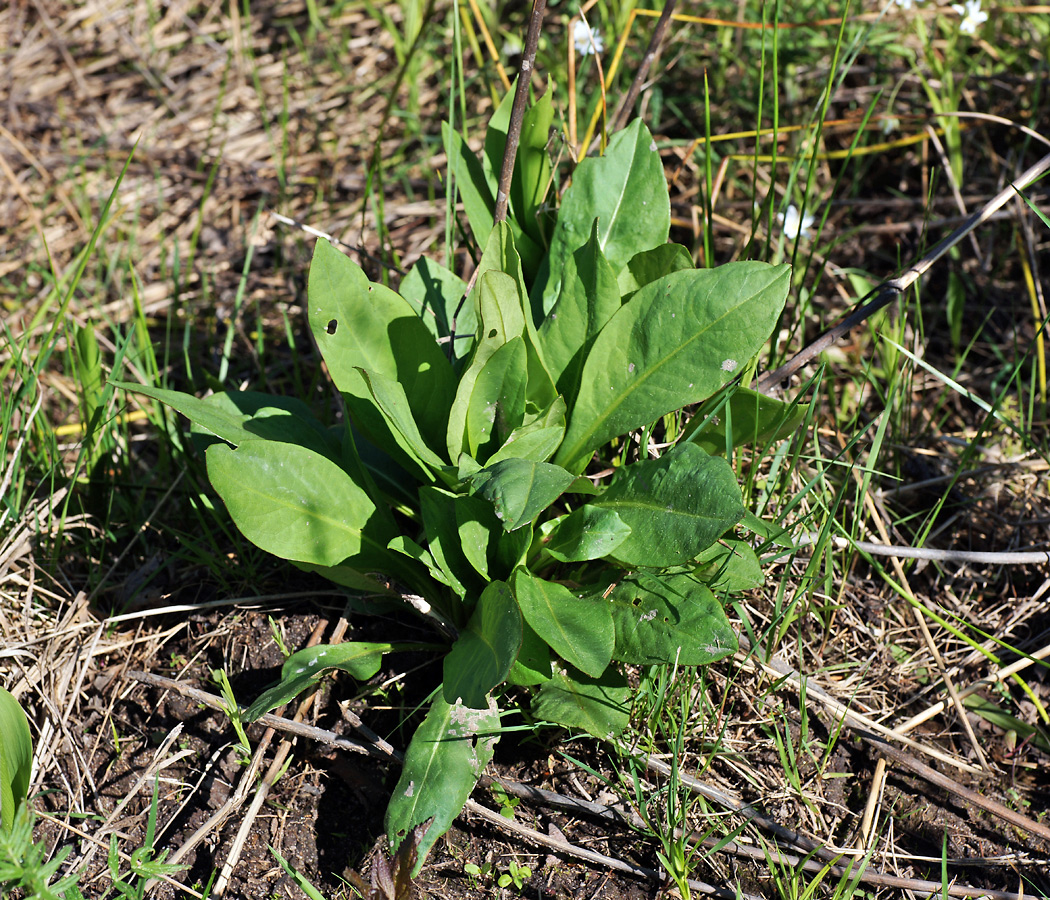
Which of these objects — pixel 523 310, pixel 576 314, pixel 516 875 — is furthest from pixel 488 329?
pixel 516 875

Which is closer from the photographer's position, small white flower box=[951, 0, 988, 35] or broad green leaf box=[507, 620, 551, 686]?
broad green leaf box=[507, 620, 551, 686]

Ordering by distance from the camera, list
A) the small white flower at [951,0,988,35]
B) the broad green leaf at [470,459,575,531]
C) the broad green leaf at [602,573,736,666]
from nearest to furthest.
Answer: the broad green leaf at [470,459,575,531]
the broad green leaf at [602,573,736,666]
the small white flower at [951,0,988,35]

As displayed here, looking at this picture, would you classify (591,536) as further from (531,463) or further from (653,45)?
(653,45)

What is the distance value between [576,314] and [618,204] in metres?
0.27

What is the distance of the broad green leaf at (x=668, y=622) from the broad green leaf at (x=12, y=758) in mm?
988

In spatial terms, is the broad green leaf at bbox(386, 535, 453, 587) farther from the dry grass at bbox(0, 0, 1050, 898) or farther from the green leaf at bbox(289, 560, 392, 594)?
the dry grass at bbox(0, 0, 1050, 898)

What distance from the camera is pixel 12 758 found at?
1.42m

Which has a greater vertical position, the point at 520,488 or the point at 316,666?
the point at 520,488

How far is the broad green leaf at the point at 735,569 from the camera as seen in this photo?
1495 mm

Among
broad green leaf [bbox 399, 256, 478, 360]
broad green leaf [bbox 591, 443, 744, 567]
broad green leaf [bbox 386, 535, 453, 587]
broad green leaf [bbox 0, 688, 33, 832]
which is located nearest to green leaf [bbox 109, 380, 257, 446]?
broad green leaf [bbox 386, 535, 453, 587]

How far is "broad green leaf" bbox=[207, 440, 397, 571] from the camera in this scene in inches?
56.9

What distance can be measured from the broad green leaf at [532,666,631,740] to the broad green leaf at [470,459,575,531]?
348mm

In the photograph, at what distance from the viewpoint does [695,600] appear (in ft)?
4.68

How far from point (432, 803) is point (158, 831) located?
0.53m
